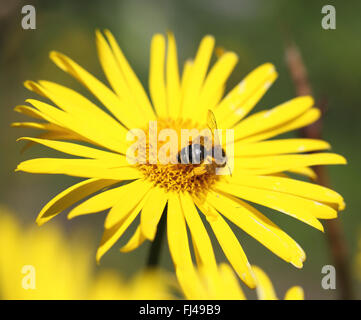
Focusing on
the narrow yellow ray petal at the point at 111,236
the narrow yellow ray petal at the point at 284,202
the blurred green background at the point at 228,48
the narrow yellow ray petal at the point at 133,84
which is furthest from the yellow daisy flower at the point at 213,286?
the blurred green background at the point at 228,48

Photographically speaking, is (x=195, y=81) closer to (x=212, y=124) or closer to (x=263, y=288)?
(x=212, y=124)

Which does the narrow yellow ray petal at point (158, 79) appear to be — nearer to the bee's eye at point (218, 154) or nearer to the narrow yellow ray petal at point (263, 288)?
the bee's eye at point (218, 154)

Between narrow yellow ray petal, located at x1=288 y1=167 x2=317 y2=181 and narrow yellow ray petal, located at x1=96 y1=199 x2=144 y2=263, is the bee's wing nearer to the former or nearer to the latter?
narrow yellow ray petal, located at x1=288 y1=167 x2=317 y2=181

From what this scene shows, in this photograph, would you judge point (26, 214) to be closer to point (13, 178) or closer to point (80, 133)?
point (13, 178)

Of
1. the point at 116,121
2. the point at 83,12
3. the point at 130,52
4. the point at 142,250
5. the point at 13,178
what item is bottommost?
the point at 142,250

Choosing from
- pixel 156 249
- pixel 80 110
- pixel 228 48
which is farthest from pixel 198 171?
pixel 228 48

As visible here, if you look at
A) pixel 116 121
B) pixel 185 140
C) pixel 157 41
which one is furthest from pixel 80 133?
pixel 157 41
